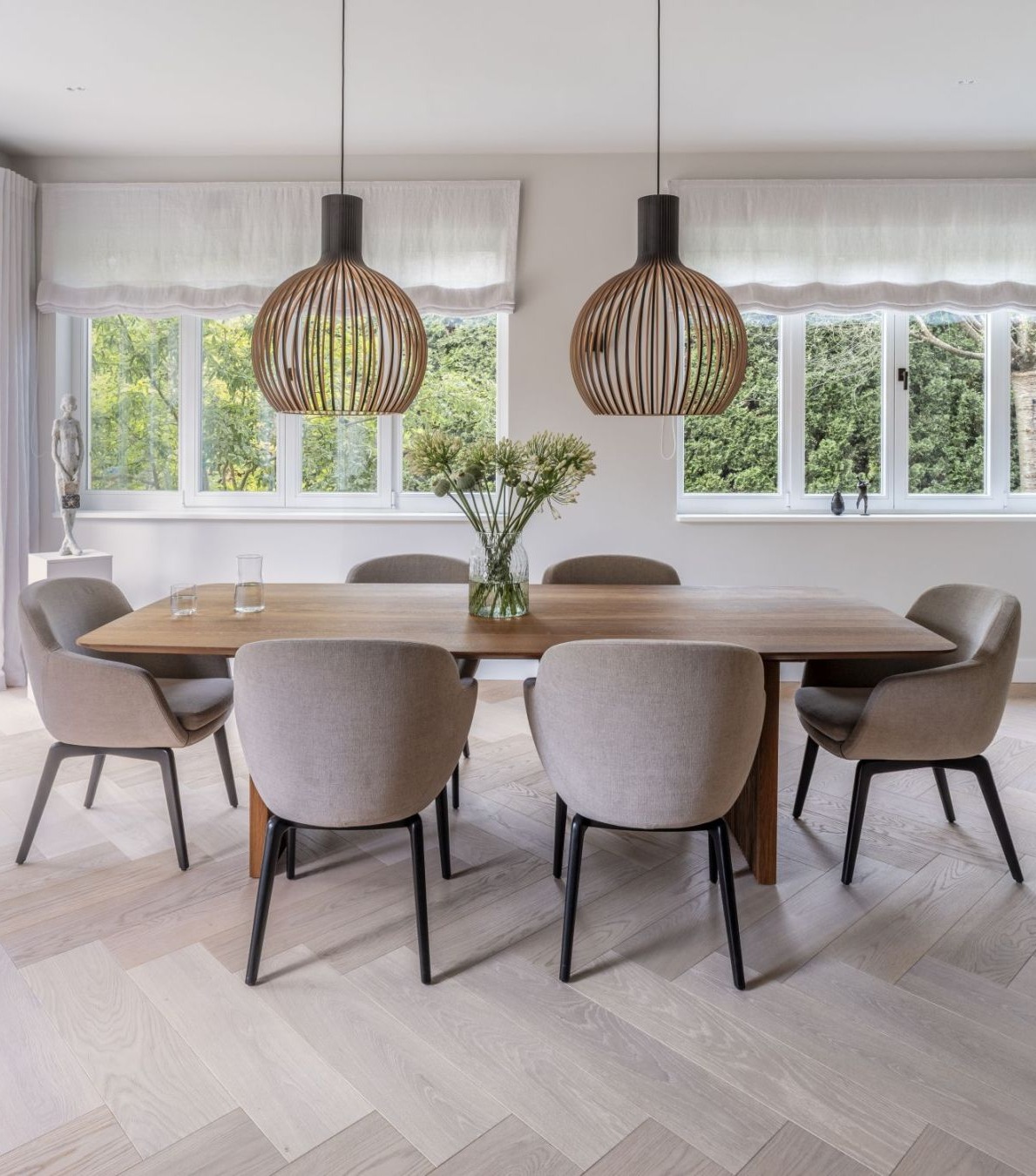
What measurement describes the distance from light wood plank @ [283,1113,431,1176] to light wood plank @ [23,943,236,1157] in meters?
0.20

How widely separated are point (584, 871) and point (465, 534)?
2.33 metres

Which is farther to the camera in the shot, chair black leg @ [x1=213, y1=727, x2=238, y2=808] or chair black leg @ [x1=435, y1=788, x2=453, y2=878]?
chair black leg @ [x1=213, y1=727, x2=238, y2=808]

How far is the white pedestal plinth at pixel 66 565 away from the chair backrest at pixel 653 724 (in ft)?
9.66

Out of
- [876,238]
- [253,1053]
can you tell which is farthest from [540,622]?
[876,238]

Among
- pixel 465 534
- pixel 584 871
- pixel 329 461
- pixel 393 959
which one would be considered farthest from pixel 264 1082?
pixel 329 461

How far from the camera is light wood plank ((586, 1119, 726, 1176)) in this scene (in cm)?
139

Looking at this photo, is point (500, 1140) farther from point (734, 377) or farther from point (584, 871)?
point (734, 377)

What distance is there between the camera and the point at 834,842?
2.60 m

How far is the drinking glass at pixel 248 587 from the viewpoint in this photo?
8.45 feet

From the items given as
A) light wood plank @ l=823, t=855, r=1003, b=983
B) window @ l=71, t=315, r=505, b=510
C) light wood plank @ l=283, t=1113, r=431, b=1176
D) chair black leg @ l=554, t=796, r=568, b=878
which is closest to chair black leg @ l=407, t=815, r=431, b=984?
light wood plank @ l=283, t=1113, r=431, b=1176

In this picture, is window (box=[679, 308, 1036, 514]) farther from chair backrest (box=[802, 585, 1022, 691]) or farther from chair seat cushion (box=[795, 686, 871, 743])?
chair seat cushion (box=[795, 686, 871, 743])

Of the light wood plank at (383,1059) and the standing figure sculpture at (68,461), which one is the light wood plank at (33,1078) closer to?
the light wood plank at (383,1059)

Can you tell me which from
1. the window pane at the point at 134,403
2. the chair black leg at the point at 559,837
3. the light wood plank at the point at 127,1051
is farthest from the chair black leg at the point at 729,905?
the window pane at the point at 134,403

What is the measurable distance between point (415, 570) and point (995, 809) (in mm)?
2087
